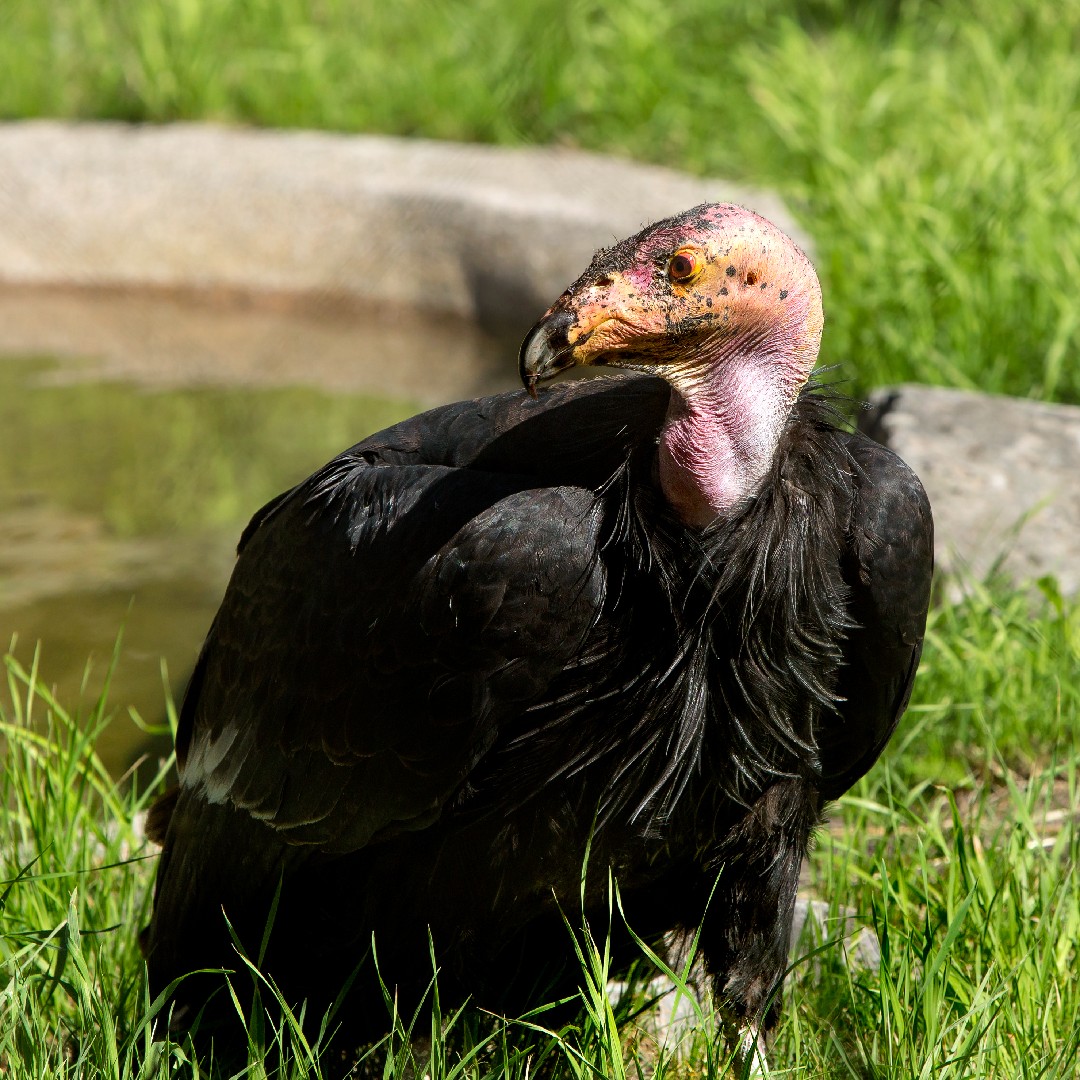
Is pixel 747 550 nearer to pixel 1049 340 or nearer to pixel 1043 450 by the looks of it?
pixel 1043 450

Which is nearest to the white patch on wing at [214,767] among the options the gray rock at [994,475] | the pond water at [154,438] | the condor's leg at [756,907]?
the condor's leg at [756,907]

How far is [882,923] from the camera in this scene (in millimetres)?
2568

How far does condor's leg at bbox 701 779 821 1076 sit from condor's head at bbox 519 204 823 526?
0.55 m

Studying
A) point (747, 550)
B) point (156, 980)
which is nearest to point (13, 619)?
point (156, 980)

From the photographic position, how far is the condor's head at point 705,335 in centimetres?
213

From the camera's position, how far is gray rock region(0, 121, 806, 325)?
6762mm

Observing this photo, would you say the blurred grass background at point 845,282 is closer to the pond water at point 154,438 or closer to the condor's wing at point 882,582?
the pond water at point 154,438

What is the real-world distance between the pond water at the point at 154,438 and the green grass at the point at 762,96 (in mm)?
1112

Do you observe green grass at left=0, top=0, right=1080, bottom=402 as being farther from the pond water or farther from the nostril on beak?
the nostril on beak

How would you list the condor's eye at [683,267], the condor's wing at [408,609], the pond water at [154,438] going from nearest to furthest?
the condor's eye at [683,267] → the condor's wing at [408,609] → the pond water at [154,438]

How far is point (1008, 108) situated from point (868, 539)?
4.50 metres

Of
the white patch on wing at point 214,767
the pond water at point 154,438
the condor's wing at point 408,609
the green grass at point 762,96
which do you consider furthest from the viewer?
the green grass at point 762,96

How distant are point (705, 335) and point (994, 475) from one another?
216cm

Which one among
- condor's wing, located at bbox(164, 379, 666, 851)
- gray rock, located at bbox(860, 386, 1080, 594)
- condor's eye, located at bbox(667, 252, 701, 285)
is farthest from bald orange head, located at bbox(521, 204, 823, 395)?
gray rock, located at bbox(860, 386, 1080, 594)
